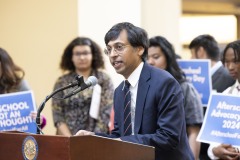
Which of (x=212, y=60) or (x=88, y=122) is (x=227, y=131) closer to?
(x=88, y=122)

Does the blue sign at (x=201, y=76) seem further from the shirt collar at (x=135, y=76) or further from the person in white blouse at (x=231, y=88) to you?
the shirt collar at (x=135, y=76)

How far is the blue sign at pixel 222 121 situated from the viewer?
5.24 metres

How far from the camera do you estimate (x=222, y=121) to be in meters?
5.40

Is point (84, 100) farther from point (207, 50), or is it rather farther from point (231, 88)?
point (207, 50)

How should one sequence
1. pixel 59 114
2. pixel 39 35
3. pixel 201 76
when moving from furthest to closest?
pixel 39 35 < pixel 201 76 < pixel 59 114

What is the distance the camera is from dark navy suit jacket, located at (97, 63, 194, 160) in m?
4.11

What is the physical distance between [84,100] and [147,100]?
2.72 metres

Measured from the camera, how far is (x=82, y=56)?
713 centimetres

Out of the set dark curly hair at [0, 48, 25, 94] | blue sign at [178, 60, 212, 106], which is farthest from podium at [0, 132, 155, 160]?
blue sign at [178, 60, 212, 106]

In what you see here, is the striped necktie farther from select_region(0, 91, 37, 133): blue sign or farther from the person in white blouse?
select_region(0, 91, 37, 133): blue sign

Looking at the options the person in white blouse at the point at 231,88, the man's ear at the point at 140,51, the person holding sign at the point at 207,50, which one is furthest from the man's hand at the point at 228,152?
the person holding sign at the point at 207,50

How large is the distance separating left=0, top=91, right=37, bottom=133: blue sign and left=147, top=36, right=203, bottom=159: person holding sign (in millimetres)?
1194

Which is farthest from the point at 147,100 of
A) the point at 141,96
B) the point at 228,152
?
the point at 228,152

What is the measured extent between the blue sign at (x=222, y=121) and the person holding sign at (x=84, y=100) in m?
1.68
